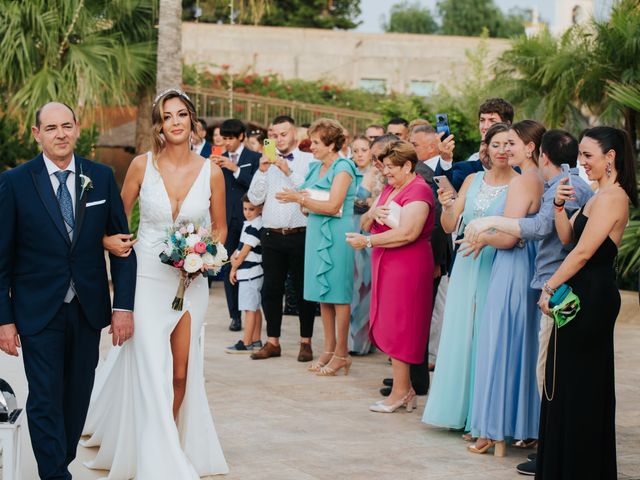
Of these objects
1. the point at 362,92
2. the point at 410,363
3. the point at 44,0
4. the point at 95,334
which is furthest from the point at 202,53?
the point at 95,334

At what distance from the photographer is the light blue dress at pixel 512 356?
6867 millimetres

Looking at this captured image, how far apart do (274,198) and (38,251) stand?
A: 4523 millimetres

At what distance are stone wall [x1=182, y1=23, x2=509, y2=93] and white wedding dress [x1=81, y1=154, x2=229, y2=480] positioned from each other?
25.0 m

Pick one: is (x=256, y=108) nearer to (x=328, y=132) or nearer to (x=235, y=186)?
(x=235, y=186)

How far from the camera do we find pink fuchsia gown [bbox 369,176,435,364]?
7.94 metres

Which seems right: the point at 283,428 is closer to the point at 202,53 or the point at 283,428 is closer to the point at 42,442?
the point at 42,442

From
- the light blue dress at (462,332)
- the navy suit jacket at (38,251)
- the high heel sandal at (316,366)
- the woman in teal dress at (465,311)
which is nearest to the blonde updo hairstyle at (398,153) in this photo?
the woman in teal dress at (465,311)

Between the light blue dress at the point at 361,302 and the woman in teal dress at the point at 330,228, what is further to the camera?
the light blue dress at the point at 361,302

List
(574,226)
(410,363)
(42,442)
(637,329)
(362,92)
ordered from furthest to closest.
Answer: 1. (362,92)
2. (637,329)
3. (410,363)
4. (574,226)
5. (42,442)

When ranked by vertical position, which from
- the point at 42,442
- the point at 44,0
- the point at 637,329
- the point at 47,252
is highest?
the point at 44,0

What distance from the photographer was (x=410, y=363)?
8.07 meters

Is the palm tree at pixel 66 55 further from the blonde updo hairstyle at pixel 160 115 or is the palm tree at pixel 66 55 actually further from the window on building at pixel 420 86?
the window on building at pixel 420 86

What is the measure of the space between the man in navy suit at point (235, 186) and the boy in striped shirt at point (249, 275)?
76 cm

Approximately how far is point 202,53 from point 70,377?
85.0ft
